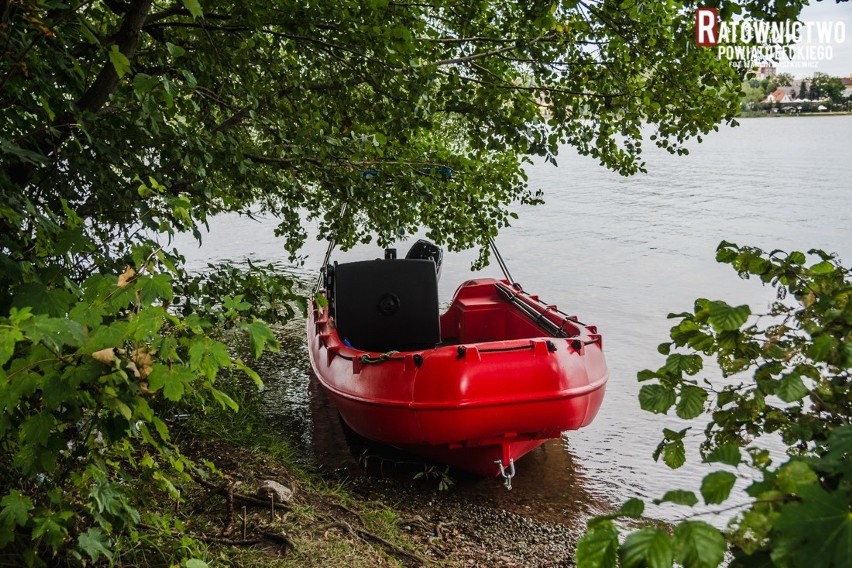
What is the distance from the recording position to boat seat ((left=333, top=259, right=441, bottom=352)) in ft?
24.3

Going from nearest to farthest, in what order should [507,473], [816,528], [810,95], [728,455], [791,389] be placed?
[816,528]
[728,455]
[791,389]
[507,473]
[810,95]

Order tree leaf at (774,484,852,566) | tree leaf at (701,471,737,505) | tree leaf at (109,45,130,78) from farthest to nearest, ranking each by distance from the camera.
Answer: tree leaf at (109,45,130,78)
tree leaf at (701,471,737,505)
tree leaf at (774,484,852,566)

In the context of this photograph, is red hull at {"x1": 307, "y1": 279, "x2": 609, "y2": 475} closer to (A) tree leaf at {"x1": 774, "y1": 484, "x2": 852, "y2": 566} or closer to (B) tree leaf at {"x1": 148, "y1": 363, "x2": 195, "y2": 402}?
(B) tree leaf at {"x1": 148, "y1": 363, "x2": 195, "y2": 402}

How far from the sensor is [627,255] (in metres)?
21.3

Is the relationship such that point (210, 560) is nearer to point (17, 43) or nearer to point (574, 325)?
point (17, 43)

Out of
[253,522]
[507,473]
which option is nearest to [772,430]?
[253,522]

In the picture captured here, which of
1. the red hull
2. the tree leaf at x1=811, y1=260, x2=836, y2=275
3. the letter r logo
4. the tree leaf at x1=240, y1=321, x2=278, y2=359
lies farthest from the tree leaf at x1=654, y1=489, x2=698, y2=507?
the red hull

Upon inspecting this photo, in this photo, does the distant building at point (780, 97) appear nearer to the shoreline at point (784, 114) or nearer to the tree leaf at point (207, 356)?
the shoreline at point (784, 114)

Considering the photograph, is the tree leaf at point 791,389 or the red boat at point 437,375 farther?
the red boat at point 437,375

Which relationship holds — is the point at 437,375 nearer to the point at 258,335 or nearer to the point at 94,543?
the point at 94,543

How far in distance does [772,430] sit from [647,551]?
0.88 m

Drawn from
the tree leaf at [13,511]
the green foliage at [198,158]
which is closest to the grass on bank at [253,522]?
the green foliage at [198,158]

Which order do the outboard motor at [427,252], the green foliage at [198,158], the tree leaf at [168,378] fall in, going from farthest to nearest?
1. the outboard motor at [427,252]
2. the green foliage at [198,158]
3. the tree leaf at [168,378]

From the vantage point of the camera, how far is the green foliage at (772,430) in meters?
1.05
